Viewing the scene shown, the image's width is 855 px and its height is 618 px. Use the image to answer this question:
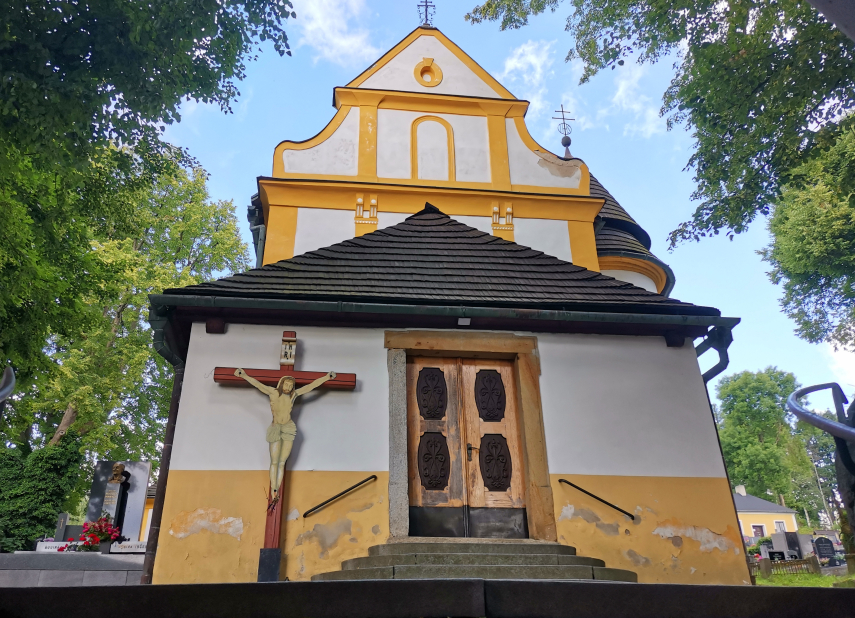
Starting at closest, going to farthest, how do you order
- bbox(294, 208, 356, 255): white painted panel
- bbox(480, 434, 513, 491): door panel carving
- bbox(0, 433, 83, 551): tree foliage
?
bbox(480, 434, 513, 491): door panel carving → bbox(294, 208, 356, 255): white painted panel → bbox(0, 433, 83, 551): tree foliage

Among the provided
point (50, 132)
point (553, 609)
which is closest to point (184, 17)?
point (50, 132)

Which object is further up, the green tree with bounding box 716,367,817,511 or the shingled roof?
the green tree with bounding box 716,367,817,511

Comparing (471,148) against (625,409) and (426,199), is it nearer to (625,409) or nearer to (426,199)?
(426,199)

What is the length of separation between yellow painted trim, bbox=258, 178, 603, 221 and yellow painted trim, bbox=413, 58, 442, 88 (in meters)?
2.33

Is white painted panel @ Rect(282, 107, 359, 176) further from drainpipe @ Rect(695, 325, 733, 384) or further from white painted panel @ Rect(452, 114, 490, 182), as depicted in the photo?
drainpipe @ Rect(695, 325, 733, 384)

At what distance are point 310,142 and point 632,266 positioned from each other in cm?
675

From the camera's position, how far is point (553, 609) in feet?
7.13

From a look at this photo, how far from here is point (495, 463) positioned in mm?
6832

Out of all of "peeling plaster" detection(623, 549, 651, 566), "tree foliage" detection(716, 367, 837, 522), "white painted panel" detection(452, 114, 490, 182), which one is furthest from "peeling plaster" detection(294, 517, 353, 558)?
"tree foliage" detection(716, 367, 837, 522)

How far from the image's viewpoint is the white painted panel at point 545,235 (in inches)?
420

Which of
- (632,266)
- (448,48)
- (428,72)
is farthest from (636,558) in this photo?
(448,48)

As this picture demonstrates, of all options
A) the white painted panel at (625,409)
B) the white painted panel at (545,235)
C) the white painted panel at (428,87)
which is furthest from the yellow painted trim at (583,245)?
the white painted panel at (625,409)

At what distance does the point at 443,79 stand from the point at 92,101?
697 centimetres

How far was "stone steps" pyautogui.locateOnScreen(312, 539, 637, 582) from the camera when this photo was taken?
16.1 feet
